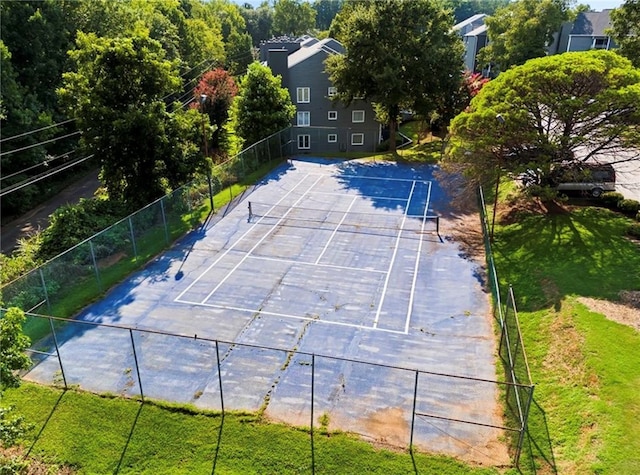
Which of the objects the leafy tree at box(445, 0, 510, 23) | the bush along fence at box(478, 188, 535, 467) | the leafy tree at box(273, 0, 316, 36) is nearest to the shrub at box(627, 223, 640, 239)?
the bush along fence at box(478, 188, 535, 467)

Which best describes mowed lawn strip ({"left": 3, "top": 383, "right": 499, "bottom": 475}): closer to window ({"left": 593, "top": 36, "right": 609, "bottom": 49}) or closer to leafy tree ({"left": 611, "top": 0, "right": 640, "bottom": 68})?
leafy tree ({"left": 611, "top": 0, "right": 640, "bottom": 68})

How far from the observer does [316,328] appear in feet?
51.5

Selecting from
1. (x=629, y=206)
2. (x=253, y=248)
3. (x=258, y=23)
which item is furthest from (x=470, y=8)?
(x=253, y=248)

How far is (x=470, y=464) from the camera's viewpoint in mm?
10523

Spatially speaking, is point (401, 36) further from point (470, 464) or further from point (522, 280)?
point (470, 464)

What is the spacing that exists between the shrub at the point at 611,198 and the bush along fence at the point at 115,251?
19.6 metres

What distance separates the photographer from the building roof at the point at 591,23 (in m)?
57.4

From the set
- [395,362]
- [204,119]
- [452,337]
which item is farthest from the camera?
[204,119]

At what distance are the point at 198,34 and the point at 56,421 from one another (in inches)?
2494

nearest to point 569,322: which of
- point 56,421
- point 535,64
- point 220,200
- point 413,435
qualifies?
point 413,435

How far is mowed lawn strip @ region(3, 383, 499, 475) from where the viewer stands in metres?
10.6

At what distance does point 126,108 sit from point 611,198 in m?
24.1

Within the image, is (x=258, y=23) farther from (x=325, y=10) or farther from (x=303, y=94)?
(x=303, y=94)

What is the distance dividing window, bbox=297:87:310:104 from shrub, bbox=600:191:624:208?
25.0 meters
